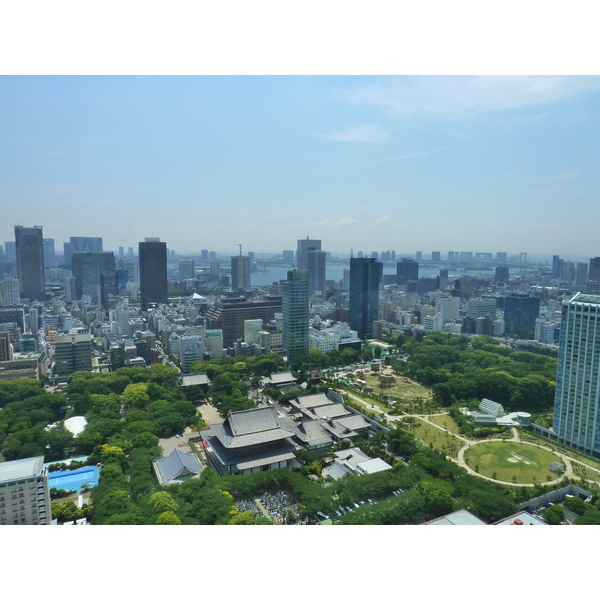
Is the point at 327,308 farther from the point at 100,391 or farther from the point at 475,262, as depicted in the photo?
the point at 475,262

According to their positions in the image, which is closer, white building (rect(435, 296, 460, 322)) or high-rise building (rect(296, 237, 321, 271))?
white building (rect(435, 296, 460, 322))

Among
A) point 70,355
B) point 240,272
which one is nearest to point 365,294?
point 70,355

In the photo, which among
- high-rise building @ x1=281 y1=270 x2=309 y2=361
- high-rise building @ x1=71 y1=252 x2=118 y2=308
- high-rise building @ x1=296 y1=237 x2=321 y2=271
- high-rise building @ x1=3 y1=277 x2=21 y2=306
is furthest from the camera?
high-rise building @ x1=296 y1=237 x2=321 y2=271

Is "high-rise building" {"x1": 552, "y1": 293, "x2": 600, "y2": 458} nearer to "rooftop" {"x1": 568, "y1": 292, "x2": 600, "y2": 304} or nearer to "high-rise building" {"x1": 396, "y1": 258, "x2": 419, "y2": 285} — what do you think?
"rooftop" {"x1": 568, "y1": 292, "x2": 600, "y2": 304}

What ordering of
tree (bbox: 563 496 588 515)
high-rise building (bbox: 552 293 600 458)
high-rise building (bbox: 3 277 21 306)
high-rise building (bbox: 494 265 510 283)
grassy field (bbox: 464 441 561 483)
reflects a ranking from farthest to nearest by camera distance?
1. high-rise building (bbox: 494 265 510 283)
2. high-rise building (bbox: 3 277 21 306)
3. high-rise building (bbox: 552 293 600 458)
4. grassy field (bbox: 464 441 561 483)
5. tree (bbox: 563 496 588 515)

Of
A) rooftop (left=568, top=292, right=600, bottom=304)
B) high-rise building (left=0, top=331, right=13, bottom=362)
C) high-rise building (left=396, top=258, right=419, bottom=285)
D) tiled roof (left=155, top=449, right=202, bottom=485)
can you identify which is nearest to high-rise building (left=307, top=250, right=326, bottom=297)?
high-rise building (left=396, top=258, right=419, bottom=285)
